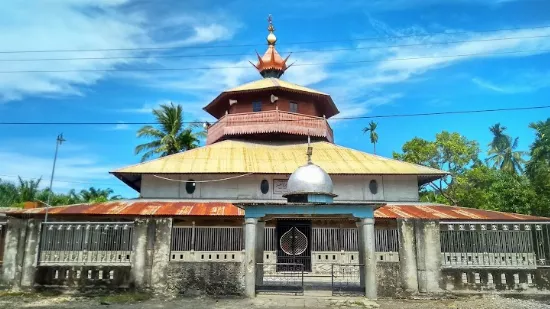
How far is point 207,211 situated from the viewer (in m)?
19.1

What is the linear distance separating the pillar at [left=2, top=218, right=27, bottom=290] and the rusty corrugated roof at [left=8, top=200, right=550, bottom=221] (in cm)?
266

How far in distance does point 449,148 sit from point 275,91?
1847 centimetres

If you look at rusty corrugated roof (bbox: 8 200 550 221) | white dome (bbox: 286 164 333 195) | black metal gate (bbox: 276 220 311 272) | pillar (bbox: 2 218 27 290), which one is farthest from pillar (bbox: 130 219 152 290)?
black metal gate (bbox: 276 220 311 272)

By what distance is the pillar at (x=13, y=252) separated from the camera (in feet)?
Result: 44.8

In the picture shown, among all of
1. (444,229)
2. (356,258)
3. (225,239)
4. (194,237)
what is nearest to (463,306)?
(444,229)

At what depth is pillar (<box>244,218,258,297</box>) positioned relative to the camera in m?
13.4

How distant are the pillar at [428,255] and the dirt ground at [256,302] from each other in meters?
0.55

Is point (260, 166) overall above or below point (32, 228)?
above

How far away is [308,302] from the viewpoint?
1281 cm

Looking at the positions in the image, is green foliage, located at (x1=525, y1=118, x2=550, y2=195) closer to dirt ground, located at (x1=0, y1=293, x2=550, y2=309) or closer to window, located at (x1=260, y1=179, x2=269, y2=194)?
dirt ground, located at (x1=0, y1=293, x2=550, y2=309)

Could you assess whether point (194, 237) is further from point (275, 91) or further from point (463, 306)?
point (275, 91)

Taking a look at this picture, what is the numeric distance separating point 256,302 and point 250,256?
1497 mm

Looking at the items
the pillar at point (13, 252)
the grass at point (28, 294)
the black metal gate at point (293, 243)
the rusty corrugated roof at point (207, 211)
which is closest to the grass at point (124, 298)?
the grass at point (28, 294)

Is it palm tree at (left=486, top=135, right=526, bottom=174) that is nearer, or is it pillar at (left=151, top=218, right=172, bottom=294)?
pillar at (left=151, top=218, right=172, bottom=294)
